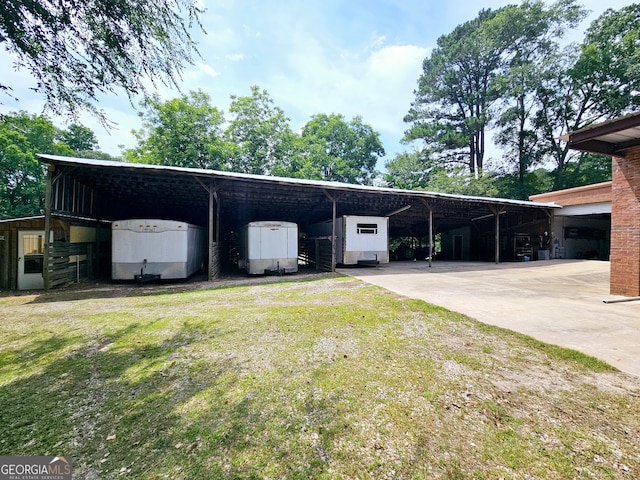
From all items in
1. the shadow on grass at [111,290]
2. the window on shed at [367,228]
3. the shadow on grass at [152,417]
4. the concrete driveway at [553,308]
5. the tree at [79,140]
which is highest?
the tree at [79,140]

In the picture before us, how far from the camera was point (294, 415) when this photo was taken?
2.28m

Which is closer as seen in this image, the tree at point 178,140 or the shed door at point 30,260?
the shed door at point 30,260

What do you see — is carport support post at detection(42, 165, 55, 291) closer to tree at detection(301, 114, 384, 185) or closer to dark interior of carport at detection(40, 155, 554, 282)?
dark interior of carport at detection(40, 155, 554, 282)

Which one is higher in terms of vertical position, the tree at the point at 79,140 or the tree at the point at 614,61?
the tree at the point at 614,61

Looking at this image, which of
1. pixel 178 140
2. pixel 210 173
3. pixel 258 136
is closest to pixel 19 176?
pixel 178 140

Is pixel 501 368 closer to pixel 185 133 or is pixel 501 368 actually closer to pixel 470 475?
pixel 470 475

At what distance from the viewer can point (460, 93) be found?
30.1m

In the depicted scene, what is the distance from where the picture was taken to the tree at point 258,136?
88.3ft

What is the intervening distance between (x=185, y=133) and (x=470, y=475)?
1113 inches

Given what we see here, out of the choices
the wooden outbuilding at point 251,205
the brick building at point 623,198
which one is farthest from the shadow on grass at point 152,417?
the brick building at point 623,198

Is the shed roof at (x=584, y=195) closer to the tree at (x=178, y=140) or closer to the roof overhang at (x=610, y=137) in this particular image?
the roof overhang at (x=610, y=137)

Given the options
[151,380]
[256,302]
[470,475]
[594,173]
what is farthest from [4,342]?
[594,173]

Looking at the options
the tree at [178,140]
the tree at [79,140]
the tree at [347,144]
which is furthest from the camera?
the tree at [347,144]

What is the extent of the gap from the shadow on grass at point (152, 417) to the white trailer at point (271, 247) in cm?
746
